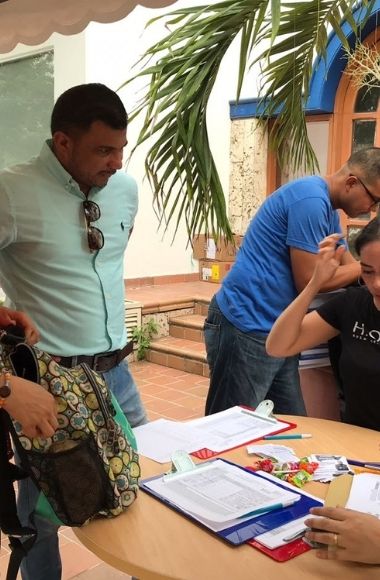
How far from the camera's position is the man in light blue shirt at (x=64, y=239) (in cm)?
172

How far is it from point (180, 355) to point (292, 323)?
3351 mm

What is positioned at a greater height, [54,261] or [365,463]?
[54,261]

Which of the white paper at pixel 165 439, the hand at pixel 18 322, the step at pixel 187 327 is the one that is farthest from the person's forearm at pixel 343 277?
the step at pixel 187 327

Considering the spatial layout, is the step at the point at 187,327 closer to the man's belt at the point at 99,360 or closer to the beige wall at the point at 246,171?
the beige wall at the point at 246,171

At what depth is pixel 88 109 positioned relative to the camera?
1.74 metres

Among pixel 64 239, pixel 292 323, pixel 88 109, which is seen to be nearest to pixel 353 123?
pixel 292 323

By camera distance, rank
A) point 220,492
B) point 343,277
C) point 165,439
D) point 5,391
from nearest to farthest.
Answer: point 5,391, point 220,492, point 165,439, point 343,277

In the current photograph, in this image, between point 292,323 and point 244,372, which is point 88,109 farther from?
point 244,372

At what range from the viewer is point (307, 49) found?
266cm

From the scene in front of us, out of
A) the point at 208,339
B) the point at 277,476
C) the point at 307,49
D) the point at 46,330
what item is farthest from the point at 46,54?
the point at 277,476

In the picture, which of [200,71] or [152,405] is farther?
[152,405]

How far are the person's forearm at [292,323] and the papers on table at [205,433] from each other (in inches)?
10.7

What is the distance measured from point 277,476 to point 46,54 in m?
5.66

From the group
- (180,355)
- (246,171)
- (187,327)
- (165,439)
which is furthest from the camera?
(246,171)
